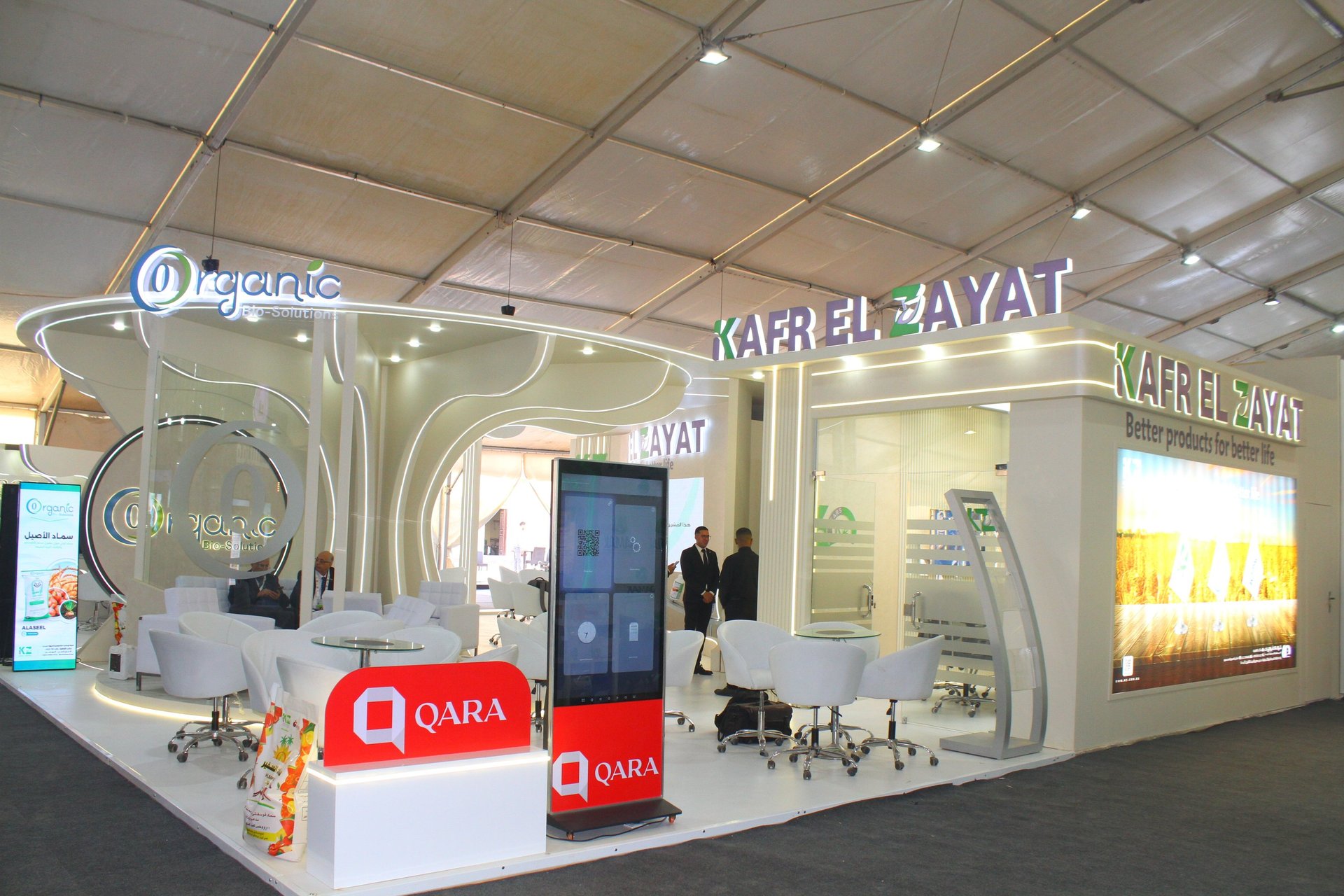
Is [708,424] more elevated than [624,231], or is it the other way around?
[624,231]

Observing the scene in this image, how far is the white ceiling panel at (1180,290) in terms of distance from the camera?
52.0 feet

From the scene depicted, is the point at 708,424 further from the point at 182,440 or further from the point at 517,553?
the point at 517,553

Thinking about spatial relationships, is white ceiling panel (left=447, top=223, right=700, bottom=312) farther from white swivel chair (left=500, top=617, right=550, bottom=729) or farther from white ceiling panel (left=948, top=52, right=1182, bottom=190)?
white swivel chair (left=500, top=617, right=550, bottom=729)

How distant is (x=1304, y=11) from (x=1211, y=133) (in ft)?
6.34

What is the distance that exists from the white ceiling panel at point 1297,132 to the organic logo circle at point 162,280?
1128 cm

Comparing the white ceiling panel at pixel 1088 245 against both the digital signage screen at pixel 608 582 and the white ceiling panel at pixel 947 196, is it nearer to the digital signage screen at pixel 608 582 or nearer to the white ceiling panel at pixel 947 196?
the white ceiling panel at pixel 947 196

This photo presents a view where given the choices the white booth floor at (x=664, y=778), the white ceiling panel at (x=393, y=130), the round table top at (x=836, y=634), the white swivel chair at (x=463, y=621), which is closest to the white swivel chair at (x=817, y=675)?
the white booth floor at (x=664, y=778)

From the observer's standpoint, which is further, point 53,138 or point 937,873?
point 53,138

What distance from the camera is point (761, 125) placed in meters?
10.6

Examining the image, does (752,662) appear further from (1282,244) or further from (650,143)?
(1282,244)

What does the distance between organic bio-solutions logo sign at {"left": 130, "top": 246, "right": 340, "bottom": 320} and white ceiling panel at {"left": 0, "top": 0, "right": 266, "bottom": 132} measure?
1.82m

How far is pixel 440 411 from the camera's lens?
34.8 feet

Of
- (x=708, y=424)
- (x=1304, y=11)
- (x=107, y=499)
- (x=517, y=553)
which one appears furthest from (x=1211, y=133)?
(x=517, y=553)

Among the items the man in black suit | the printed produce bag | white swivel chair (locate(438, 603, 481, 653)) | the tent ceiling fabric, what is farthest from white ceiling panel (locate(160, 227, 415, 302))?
the printed produce bag
